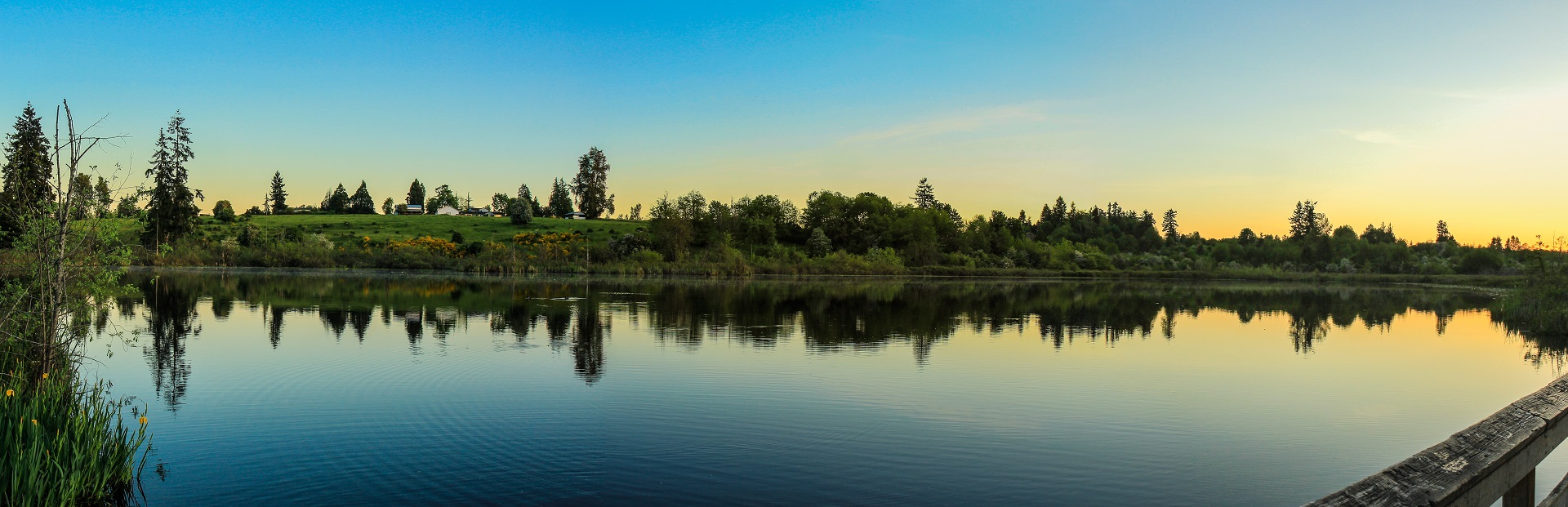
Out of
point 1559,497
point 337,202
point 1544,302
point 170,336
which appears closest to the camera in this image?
point 1559,497

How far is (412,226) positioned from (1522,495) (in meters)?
111

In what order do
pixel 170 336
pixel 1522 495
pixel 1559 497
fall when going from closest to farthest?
1. pixel 1522 495
2. pixel 1559 497
3. pixel 170 336

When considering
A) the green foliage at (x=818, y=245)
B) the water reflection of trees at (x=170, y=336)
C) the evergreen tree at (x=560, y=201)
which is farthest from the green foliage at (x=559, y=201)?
the water reflection of trees at (x=170, y=336)

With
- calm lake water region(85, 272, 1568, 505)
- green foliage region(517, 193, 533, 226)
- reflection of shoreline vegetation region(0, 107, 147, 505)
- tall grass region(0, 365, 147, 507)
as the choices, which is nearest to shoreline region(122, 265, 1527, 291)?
green foliage region(517, 193, 533, 226)

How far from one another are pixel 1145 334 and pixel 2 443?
26.2 metres

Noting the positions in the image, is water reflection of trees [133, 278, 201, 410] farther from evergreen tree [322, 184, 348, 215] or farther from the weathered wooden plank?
evergreen tree [322, 184, 348, 215]

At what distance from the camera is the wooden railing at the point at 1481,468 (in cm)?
240

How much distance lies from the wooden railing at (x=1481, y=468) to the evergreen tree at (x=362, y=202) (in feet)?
530

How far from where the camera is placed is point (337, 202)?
463 feet

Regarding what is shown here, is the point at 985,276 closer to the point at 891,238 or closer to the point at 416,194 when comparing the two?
the point at 891,238

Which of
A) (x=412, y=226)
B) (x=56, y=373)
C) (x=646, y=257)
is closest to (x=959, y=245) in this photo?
(x=646, y=257)

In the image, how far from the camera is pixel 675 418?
1180cm

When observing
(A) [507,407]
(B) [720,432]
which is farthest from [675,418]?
(A) [507,407]

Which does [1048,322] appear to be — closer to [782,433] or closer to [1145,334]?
[1145,334]
